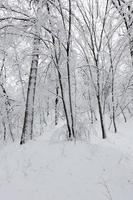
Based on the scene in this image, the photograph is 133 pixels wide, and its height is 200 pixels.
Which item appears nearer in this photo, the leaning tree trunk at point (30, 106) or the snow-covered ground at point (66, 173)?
the snow-covered ground at point (66, 173)

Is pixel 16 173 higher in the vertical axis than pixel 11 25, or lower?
lower

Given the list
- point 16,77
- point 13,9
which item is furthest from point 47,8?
point 16,77

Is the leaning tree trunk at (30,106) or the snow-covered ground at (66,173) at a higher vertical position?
the leaning tree trunk at (30,106)

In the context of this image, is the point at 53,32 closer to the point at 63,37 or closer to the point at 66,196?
the point at 63,37

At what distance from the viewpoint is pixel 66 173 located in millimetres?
5156

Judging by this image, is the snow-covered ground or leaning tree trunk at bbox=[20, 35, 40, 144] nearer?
the snow-covered ground

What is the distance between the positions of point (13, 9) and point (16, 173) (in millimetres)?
5907

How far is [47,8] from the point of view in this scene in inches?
317

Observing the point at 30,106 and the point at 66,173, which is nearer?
the point at 66,173

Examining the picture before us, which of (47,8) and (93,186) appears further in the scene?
(47,8)

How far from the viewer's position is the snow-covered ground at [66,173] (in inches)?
172

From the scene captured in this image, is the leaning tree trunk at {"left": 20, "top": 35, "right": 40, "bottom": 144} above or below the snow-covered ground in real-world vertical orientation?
above

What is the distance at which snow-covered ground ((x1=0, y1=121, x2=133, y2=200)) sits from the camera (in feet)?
14.3

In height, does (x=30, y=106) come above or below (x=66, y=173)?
above
